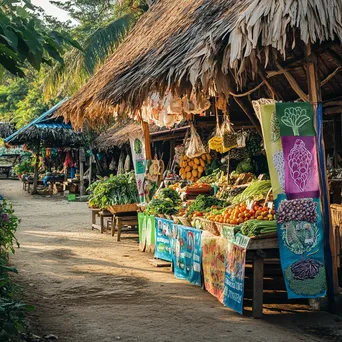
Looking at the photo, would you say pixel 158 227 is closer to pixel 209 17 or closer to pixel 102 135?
pixel 209 17

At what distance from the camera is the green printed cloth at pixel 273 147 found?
20.5 ft

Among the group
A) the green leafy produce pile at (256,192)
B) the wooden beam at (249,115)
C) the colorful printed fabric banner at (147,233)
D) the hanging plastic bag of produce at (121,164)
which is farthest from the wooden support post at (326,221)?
the hanging plastic bag of produce at (121,164)

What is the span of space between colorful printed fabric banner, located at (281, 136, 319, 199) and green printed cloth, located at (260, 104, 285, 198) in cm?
5

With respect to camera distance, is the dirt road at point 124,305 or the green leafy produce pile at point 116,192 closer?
the dirt road at point 124,305

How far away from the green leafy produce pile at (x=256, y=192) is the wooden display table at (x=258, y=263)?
1.62 m

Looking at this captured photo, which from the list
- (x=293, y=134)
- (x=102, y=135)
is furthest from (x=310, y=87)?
(x=102, y=135)

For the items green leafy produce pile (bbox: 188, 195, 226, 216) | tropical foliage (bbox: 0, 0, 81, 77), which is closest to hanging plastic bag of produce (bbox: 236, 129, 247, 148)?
green leafy produce pile (bbox: 188, 195, 226, 216)

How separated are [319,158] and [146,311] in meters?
2.39

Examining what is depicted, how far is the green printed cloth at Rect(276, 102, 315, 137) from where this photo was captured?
6.26 m

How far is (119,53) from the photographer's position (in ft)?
40.1

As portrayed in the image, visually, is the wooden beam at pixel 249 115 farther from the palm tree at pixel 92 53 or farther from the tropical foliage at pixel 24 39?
the palm tree at pixel 92 53

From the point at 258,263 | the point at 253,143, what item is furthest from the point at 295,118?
the point at 253,143

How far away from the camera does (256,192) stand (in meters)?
8.21

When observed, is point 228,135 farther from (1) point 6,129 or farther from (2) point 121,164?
(1) point 6,129
